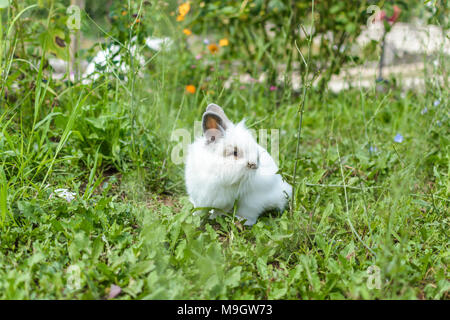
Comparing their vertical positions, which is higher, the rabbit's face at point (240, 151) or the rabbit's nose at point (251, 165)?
the rabbit's face at point (240, 151)

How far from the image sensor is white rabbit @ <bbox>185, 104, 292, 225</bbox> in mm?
2518

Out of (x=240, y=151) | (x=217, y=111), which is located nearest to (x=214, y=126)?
(x=217, y=111)

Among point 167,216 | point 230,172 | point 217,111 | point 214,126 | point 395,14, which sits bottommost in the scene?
point 167,216

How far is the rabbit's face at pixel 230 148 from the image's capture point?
8.20 ft

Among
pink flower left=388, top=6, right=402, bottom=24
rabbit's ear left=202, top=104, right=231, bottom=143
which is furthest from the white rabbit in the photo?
pink flower left=388, top=6, right=402, bottom=24

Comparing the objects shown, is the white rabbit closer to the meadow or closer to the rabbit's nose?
the rabbit's nose

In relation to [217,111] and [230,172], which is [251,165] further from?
[217,111]

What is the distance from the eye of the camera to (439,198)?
296 cm

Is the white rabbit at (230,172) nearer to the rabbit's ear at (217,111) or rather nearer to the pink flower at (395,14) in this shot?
the rabbit's ear at (217,111)

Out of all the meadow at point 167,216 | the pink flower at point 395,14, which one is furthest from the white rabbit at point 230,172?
the pink flower at point 395,14

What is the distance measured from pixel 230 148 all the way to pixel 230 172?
0.45 feet

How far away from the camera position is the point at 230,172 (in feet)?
8.28
